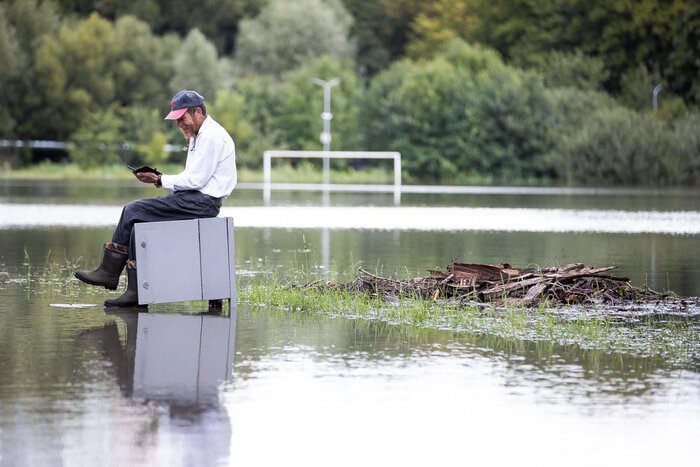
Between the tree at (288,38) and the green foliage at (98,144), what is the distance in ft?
71.1

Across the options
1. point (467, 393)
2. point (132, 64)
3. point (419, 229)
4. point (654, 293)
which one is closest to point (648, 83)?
point (132, 64)

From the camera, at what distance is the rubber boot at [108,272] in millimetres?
11141

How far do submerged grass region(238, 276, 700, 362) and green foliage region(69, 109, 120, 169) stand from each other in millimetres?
56531

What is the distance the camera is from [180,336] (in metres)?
9.49

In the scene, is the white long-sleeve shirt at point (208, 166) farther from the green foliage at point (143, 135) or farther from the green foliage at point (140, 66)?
the green foliage at point (140, 66)

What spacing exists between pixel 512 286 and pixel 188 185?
3.12 meters

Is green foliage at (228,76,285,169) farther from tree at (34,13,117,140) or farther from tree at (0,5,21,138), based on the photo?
tree at (0,5,21,138)

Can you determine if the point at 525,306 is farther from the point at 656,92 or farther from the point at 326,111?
the point at 656,92

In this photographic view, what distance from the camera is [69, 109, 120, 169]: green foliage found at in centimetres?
6744

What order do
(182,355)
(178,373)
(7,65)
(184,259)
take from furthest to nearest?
(7,65), (184,259), (182,355), (178,373)

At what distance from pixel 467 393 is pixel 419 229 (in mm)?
15701

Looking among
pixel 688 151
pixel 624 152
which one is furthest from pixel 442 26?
pixel 688 151

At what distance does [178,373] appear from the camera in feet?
25.8

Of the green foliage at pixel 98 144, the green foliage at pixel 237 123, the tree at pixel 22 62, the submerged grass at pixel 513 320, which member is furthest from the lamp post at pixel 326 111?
the submerged grass at pixel 513 320
